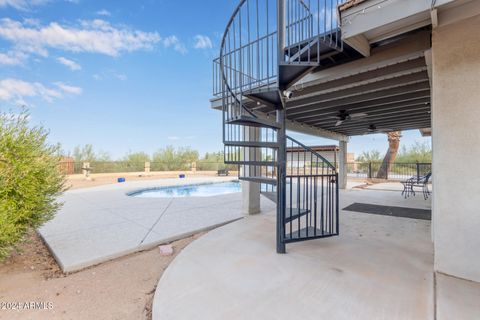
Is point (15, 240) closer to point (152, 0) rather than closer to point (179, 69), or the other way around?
point (152, 0)

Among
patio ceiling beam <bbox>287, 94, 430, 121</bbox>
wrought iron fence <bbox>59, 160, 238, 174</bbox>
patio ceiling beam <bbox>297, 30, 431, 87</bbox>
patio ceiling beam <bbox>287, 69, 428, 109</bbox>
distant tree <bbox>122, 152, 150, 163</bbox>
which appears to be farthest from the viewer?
distant tree <bbox>122, 152, 150, 163</bbox>

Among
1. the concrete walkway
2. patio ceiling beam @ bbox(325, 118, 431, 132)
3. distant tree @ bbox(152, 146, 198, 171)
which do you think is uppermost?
patio ceiling beam @ bbox(325, 118, 431, 132)

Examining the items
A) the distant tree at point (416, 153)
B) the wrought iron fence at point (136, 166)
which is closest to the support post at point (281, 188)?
the wrought iron fence at point (136, 166)

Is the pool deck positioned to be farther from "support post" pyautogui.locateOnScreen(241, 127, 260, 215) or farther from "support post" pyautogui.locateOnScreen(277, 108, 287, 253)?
"support post" pyautogui.locateOnScreen(277, 108, 287, 253)

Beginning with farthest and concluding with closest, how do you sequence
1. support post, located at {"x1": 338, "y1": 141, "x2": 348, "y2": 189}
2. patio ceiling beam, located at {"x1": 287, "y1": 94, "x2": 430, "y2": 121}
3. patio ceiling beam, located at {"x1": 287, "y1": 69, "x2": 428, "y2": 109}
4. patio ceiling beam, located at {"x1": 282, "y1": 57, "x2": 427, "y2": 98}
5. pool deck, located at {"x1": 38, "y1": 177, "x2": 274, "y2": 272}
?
support post, located at {"x1": 338, "y1": 141, "x2": 348, "y2": 189}, patio ceiling beam, located at {"x1": 287, "y1": 94, "x2": 430, "y2": 121}, patio ceiling beam, located at {"x1": 287, "y1": 69, "x2": 428, "y2": 109}, patio ceiling beam, located at {"x1": 282, "y1": 57, "x2": 427, "y2": 98}, pool deck, located at {"x1": 38, "y1": 177, "x2": 274, "y2": 272}

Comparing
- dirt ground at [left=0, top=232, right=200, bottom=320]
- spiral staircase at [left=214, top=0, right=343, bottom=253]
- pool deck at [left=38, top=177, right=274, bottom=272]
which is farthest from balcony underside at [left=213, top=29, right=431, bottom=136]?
dirt ground at [left=0, top=232, right=200, bottom=320]

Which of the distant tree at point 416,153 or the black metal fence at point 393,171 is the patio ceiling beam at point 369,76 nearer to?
the black metal fence at point 393,171

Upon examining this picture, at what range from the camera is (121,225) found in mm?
3695

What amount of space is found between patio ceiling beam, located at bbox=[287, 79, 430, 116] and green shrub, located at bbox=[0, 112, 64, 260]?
15.1 ft

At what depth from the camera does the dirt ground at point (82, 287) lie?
1.66m

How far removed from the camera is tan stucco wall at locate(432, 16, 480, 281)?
6.55ft

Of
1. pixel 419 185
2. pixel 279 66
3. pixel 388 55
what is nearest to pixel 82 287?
pixel 279 66

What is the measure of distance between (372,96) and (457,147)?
2.62 meters

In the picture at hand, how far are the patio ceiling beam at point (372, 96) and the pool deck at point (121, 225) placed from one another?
8.42ft
